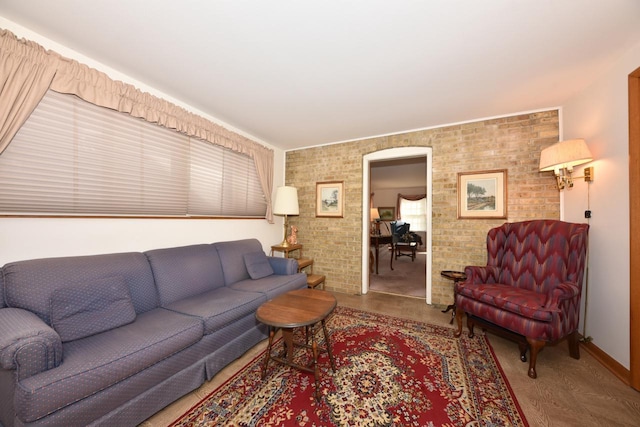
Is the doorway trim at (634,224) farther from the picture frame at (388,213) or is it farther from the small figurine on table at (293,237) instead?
the picture frame at (388,213)

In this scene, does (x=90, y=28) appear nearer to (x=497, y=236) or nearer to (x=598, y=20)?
(x=598, y=20)

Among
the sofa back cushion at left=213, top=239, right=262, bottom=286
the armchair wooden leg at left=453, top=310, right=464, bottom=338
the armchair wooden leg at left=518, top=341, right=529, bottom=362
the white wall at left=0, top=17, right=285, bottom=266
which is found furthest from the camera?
the sofa back cushion at left=213, top=239, right=262, bottom=286

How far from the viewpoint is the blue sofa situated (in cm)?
113

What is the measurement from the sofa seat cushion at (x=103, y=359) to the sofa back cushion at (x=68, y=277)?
0.26 m

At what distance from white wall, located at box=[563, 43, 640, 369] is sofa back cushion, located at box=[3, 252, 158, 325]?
3.98 m

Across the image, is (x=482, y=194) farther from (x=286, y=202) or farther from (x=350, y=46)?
(x=286, y=202)

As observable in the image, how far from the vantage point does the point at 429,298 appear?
11.3 ft

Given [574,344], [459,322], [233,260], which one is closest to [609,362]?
[574,344]

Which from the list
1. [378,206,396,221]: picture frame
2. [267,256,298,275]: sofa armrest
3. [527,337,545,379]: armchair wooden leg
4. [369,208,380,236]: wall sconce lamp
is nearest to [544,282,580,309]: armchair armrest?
[527,337,545,379]: armchair wooden leg

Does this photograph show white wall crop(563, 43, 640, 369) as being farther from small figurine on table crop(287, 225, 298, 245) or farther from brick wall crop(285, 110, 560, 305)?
small figurine on table crop(287, 225, 298, 245)

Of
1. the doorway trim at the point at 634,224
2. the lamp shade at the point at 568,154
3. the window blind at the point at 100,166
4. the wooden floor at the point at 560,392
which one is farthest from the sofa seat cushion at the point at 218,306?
the lamp shade at the point at 568,154

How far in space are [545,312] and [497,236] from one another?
107 centimetres

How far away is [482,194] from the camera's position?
3.14m

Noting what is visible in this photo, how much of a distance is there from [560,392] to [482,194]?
7.09 feet
